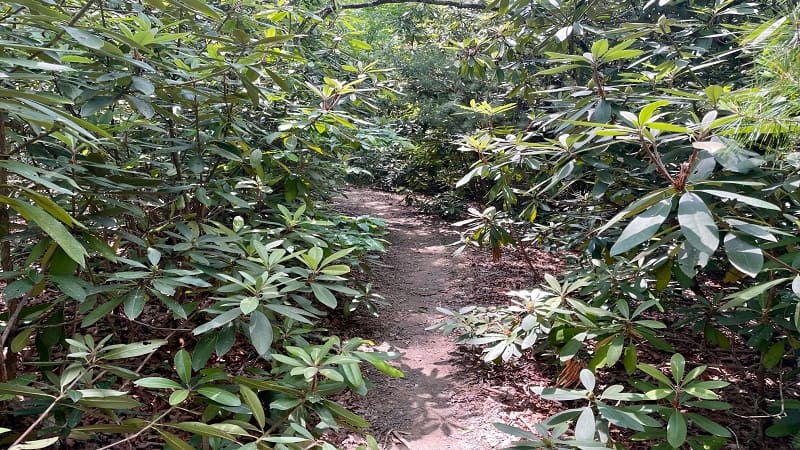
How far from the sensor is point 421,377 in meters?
3.09

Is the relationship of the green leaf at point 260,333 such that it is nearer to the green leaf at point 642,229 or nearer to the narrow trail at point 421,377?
the green leaf at point 642,229

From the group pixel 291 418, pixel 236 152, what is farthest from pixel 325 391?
pixel 236 152

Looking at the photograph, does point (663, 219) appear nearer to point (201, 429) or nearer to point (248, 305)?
point (248, 305)

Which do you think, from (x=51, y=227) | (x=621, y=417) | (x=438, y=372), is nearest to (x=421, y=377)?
(x=438, y=372)

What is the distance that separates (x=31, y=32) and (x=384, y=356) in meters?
1.68

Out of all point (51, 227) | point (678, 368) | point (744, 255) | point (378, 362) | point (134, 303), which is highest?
point (51, 227)

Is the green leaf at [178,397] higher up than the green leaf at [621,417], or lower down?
higher up

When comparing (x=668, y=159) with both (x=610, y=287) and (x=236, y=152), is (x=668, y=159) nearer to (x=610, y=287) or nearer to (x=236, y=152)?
(x=610, y=287)

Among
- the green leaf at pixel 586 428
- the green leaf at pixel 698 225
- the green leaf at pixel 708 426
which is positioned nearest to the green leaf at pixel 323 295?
the green leaf at pixel 586 428

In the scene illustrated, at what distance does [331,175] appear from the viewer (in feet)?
13.4

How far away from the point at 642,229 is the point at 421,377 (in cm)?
211

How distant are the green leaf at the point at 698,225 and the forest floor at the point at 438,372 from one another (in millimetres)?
1579

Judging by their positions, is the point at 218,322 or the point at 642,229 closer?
the point at 642,229

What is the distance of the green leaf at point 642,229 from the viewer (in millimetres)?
1249
